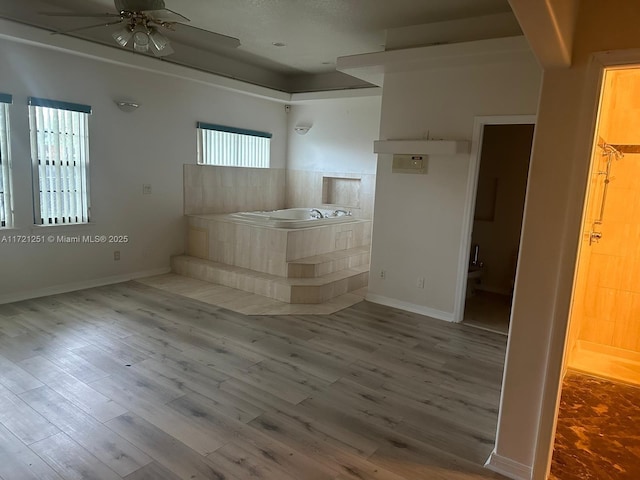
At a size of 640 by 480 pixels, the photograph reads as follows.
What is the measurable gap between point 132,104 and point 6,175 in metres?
1.49

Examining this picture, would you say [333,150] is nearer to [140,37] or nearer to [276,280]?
[276,280]

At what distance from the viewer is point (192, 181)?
5.91 m

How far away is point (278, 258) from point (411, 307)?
1604 millimetres

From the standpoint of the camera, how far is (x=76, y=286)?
4.84 meters

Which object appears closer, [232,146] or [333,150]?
[232,146]

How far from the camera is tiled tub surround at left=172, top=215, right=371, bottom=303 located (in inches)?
191

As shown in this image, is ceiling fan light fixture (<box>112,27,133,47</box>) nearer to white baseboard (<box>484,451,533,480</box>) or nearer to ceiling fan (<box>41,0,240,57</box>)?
ceiling fan (<box>41,0,240,57</box>)

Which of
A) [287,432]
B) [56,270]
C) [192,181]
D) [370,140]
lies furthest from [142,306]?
[370,140]

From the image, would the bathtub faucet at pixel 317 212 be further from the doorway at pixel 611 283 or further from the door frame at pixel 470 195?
the doorway at pixel 611 283

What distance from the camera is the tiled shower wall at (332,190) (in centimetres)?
636

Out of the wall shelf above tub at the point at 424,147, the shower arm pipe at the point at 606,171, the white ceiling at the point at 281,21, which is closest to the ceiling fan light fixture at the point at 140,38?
the white ceiling at the point at 281,21

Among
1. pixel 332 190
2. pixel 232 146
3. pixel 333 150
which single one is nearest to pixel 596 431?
pixel 332 190

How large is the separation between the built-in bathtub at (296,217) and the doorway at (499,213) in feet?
5.81

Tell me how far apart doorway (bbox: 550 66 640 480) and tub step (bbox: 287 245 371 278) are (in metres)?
2.61
